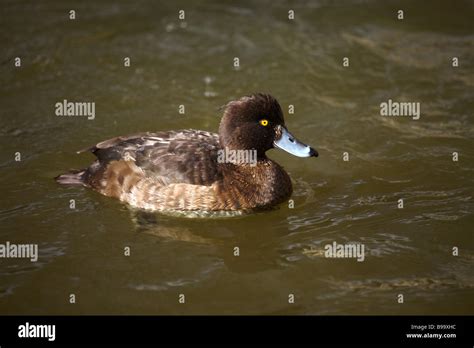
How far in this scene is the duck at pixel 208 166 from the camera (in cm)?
798

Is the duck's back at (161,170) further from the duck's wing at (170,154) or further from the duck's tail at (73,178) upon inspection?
the duck's tail at (73,178)

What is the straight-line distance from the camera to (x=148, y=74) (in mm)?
11344

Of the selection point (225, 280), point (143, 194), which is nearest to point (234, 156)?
point (143, 194)

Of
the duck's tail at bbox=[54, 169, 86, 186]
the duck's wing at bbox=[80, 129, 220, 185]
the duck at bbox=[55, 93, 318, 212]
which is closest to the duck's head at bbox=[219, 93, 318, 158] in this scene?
the duck at bbox=[55, 93, 318, 212]

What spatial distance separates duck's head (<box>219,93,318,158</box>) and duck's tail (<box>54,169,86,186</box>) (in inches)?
68.3

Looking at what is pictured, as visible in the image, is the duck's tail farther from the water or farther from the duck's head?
the duck's head

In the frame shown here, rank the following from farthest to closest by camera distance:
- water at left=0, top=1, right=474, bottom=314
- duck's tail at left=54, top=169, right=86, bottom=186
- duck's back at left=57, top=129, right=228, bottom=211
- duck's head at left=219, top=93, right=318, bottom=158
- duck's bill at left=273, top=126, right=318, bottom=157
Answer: duck's tail at left=54, top=169, right=86, bottom=186 < duck's bill at left=273, top=126, right=318, bottom=157 < duck's head at left=219, top=93, right=318, bottom=158 < duck's back at left=57, top=129, right=228, bottom=211 < water at left=0, top=1, right=474, bottom=314

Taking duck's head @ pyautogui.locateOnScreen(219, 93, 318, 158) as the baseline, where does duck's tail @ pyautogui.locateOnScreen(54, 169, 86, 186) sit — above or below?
below

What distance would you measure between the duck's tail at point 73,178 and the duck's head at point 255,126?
1.74 m

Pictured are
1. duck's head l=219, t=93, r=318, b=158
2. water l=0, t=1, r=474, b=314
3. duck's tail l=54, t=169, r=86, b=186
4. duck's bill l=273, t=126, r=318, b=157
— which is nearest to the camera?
water l=0, t=1, r=474, b=314

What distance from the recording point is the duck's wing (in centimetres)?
796

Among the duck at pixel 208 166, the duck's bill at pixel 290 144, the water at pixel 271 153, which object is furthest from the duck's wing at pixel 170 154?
the duck's bill at pixel 290 144

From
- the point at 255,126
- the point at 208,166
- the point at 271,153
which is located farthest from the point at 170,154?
the point at 271,153

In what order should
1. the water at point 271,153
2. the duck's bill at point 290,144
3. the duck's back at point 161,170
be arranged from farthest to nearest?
1. the duck's bill at point 290,144
2. the duck's back at point 161,170
3. the water at point 271,153
